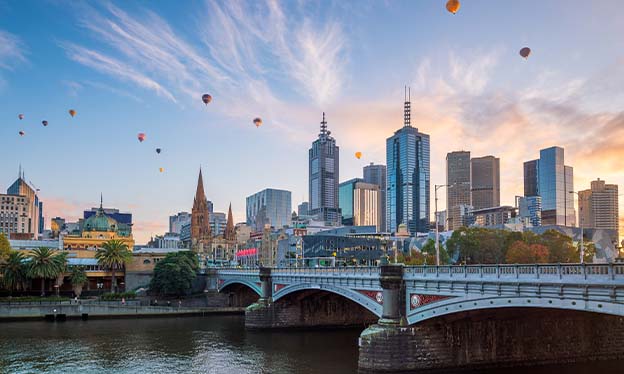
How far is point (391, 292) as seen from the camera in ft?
179

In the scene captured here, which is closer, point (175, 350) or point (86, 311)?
point (175, 350)

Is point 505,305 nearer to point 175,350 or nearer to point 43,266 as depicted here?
point 175,350

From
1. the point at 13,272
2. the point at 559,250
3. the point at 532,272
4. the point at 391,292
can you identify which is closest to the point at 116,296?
the point at 13,272

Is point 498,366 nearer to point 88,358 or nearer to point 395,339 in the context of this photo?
point 395,339

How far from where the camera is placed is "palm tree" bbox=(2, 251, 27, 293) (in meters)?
113

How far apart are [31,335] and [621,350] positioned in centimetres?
7027

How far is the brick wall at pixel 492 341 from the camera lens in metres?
51.9

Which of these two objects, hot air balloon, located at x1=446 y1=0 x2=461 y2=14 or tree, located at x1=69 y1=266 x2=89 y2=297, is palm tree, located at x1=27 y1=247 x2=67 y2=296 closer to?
tree, located at x1=69 y1=266 x2=89 y2=297

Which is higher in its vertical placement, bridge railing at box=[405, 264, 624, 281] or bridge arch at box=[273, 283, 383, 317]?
bridge railing at box=[405, 264, 624, 281]

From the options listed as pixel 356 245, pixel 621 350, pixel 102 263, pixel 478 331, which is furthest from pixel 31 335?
pixel 356 245

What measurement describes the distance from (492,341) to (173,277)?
79.7 m

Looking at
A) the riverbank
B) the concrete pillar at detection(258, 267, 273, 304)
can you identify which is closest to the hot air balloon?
the concrete pillar at detection(258, 267, 273, 304)

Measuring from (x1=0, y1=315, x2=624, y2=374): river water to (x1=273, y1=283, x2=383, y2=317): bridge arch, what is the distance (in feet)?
18.1

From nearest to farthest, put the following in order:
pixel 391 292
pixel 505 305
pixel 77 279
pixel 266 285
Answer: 1. pixel 505 305
2. pixel 391 292
3. pixel 266 285
4. pixel 77 279
